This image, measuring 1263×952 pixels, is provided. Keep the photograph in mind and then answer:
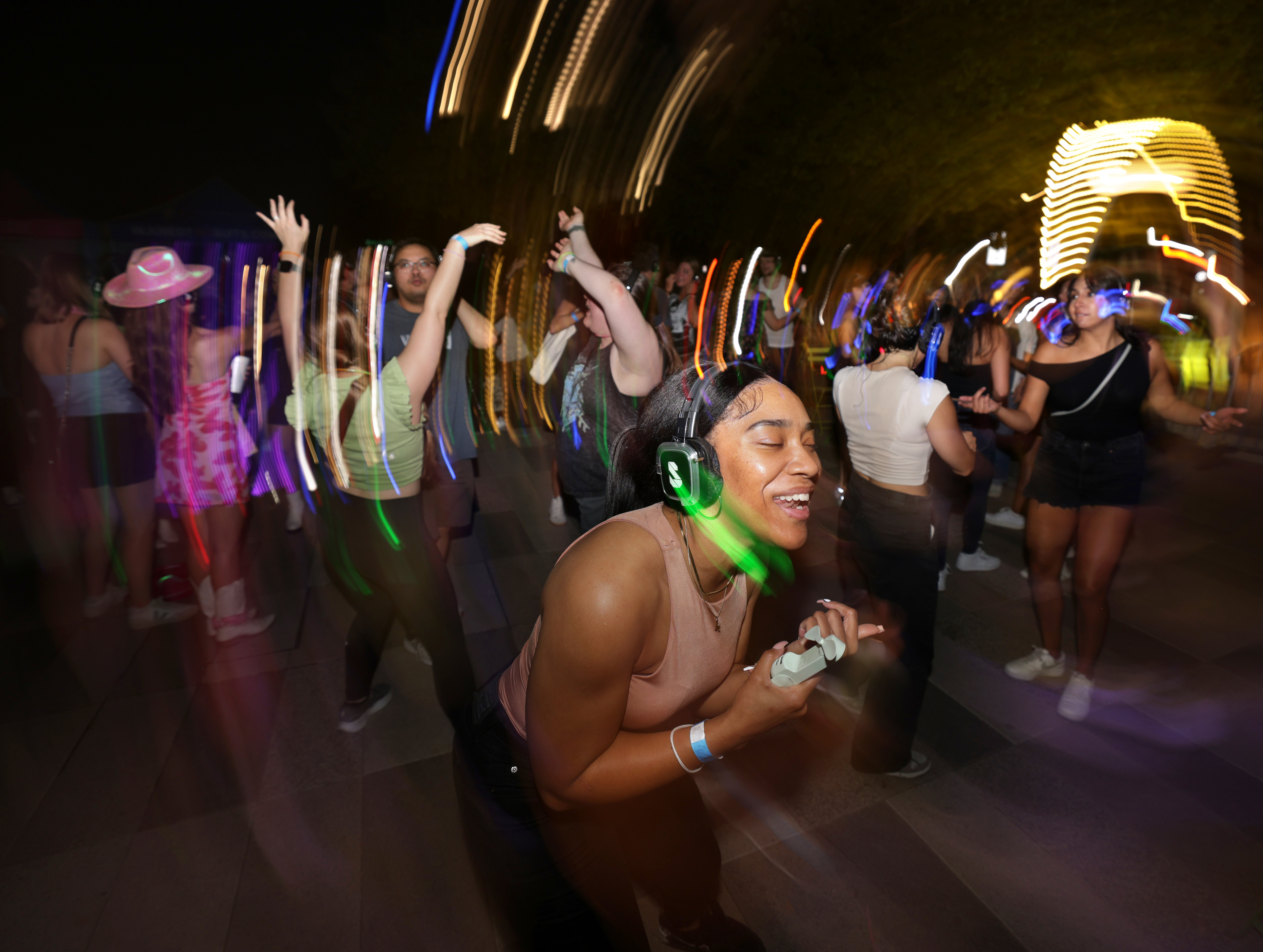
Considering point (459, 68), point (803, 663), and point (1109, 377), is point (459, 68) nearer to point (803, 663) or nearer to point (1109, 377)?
point (1109, 377)

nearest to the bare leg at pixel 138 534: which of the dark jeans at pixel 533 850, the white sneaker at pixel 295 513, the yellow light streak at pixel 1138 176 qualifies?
the white sneaker at pixel 295 513

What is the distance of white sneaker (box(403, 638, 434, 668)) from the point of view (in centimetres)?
379

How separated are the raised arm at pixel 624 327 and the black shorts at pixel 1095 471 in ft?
6.64

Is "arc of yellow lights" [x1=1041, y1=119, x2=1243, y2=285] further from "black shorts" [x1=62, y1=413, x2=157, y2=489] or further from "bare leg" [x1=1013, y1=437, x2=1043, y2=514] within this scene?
"black shorts" [x1=62, y1=413, x2=157, y2=489]

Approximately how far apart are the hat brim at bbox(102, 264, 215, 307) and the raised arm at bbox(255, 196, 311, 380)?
95cm

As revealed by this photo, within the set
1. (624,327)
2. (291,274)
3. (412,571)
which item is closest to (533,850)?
(412,571)

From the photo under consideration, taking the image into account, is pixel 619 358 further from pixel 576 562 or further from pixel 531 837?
pixel 531 837

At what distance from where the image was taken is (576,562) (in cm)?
134

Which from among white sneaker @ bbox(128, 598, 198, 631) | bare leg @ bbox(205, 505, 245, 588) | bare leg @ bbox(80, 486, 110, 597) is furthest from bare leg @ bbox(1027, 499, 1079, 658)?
bare leg @ bbox(80, 486, 110, 597)

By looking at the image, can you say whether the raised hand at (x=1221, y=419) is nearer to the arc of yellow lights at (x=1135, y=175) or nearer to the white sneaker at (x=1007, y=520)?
the white sneaker at (x=1007, y=520)

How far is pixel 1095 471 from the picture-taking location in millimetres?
3062

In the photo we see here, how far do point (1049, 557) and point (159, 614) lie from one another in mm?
5296

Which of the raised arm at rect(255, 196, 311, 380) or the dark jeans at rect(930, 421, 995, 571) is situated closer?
the raised arm at rect(255, 196, 311, 380)

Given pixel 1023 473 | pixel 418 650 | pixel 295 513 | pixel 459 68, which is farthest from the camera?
pixel 459 68
